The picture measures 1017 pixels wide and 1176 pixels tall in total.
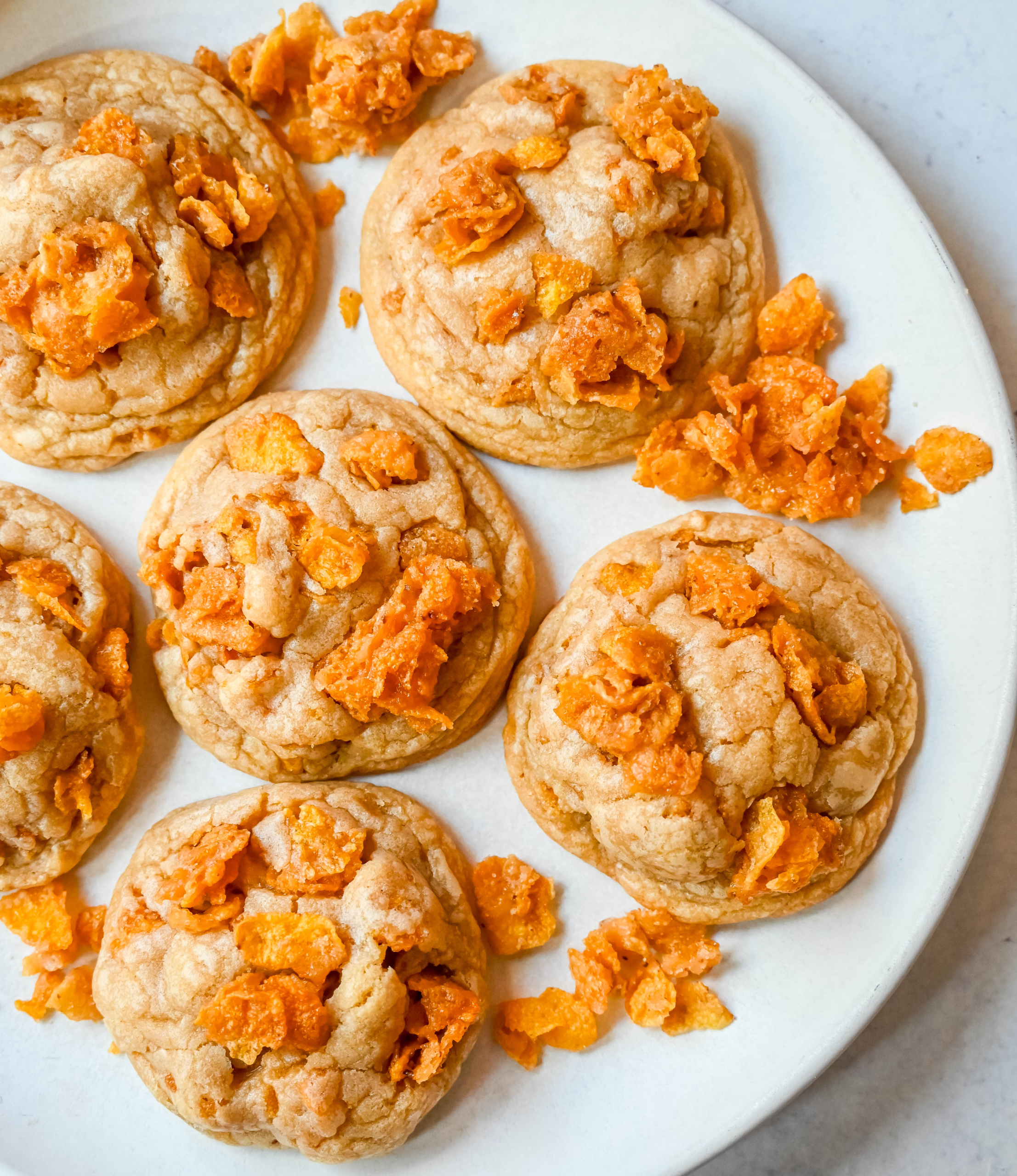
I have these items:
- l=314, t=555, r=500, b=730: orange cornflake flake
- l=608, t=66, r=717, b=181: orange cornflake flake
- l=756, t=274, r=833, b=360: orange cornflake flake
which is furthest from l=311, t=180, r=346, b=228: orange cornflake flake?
l=756, t=274, r=833, b=360: orange cornflake flake

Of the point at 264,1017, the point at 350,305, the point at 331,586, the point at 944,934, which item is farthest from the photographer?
the point at 944,934

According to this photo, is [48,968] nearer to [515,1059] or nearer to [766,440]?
[515,1059]

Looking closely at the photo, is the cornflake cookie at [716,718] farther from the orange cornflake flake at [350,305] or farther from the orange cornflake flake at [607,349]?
the orange cornflake flake at [350,305]

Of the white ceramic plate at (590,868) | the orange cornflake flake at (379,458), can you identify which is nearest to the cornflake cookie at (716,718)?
the white ceramic plate at (590,868)

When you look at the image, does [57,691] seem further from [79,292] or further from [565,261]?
[565,261]

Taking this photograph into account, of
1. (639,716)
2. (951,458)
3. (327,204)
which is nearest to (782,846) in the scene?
(639,716)

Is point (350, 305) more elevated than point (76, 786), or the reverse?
point (350, 305)
